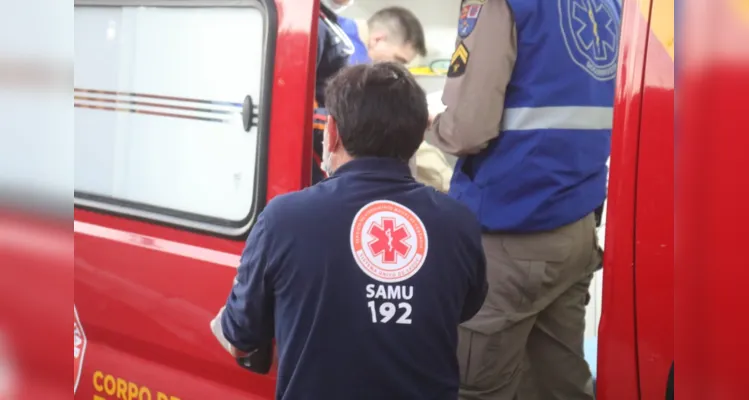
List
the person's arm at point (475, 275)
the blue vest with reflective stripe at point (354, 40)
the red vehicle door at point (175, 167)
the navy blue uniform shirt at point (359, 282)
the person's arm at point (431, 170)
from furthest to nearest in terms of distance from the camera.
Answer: the person's arm at point (431, 170) → the blue vest with reflective stripe at point (354, 40) → the red vehicle door at point (175, 167) → the person's arm at point (475, 275) → the navy blue uniform shirt at point (359, 282)

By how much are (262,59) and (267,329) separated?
61 cm

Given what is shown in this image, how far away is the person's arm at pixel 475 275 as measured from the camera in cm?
133

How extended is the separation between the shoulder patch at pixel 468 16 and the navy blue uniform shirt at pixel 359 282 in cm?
55

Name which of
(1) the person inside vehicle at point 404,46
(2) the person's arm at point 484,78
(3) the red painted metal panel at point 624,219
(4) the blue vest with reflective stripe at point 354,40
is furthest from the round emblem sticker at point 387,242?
(1) the person inside vehicle at point 404,46

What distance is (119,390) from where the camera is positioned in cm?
188

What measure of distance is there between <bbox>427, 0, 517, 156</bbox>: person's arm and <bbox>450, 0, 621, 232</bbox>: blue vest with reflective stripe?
0.12 feet

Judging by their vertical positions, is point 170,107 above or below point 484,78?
below

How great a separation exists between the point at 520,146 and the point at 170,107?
838 millimetres

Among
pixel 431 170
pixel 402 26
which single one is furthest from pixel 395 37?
pixel 431 170

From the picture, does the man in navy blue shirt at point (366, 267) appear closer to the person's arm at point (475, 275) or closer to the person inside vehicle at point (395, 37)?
the person's arm at point (475, 275)

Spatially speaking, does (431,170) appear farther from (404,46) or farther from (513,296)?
(513,296)

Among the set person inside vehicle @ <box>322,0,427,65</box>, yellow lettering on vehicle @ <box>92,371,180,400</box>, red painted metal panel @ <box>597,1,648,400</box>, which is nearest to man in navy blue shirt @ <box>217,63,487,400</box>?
red painted metal panel @ <box>597,1,648,400</box>

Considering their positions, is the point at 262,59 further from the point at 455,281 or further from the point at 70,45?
the point at 70,45

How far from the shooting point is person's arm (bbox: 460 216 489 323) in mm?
1329
